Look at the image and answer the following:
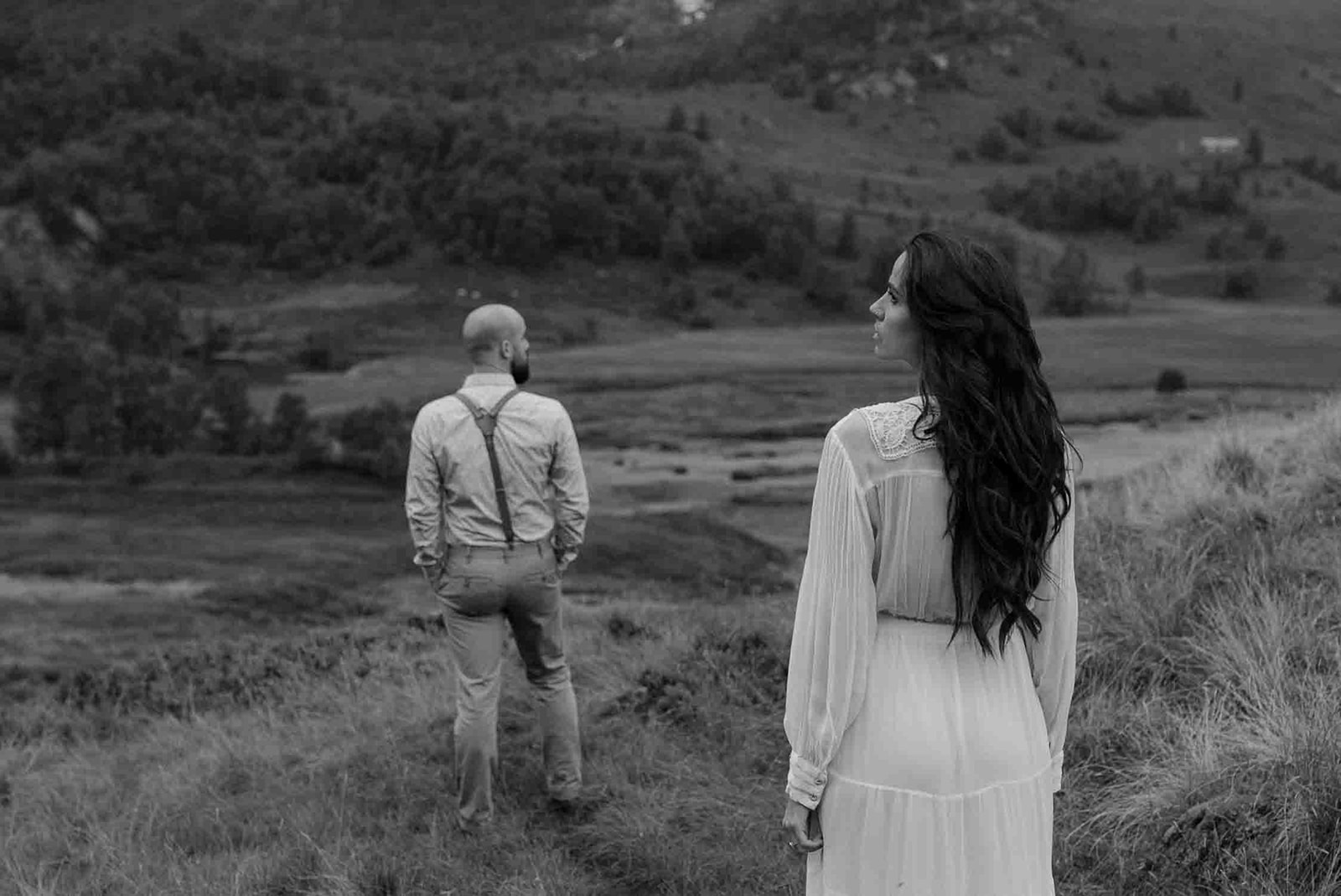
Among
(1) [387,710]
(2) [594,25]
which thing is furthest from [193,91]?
(2) [594,25]

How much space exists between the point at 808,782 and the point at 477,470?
2.50m

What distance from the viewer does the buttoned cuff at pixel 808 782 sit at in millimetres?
2518

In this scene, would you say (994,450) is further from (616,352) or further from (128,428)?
(616,352)

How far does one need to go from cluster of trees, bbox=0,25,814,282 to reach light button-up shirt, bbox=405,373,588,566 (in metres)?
40.0

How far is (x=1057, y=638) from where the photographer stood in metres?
2.74

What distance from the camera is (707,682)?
594 cm

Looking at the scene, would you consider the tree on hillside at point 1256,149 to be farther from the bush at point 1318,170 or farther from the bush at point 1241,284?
the bush at point 1241,284

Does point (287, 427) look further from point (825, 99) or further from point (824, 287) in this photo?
point (825, 99)

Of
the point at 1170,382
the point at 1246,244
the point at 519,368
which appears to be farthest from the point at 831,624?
the point at 1246,244

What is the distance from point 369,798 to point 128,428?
70.9 feet

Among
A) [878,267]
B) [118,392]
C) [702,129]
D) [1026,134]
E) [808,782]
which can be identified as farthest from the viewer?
[1026,134]

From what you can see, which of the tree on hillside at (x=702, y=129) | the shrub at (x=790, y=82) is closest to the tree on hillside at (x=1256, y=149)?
the shrub at (x=790, y=82)

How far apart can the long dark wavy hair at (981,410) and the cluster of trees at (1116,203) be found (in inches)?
2406

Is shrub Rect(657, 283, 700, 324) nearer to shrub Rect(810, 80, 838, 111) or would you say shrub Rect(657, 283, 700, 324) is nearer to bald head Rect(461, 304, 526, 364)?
bald head Rect(461, 304, 526, 364)
